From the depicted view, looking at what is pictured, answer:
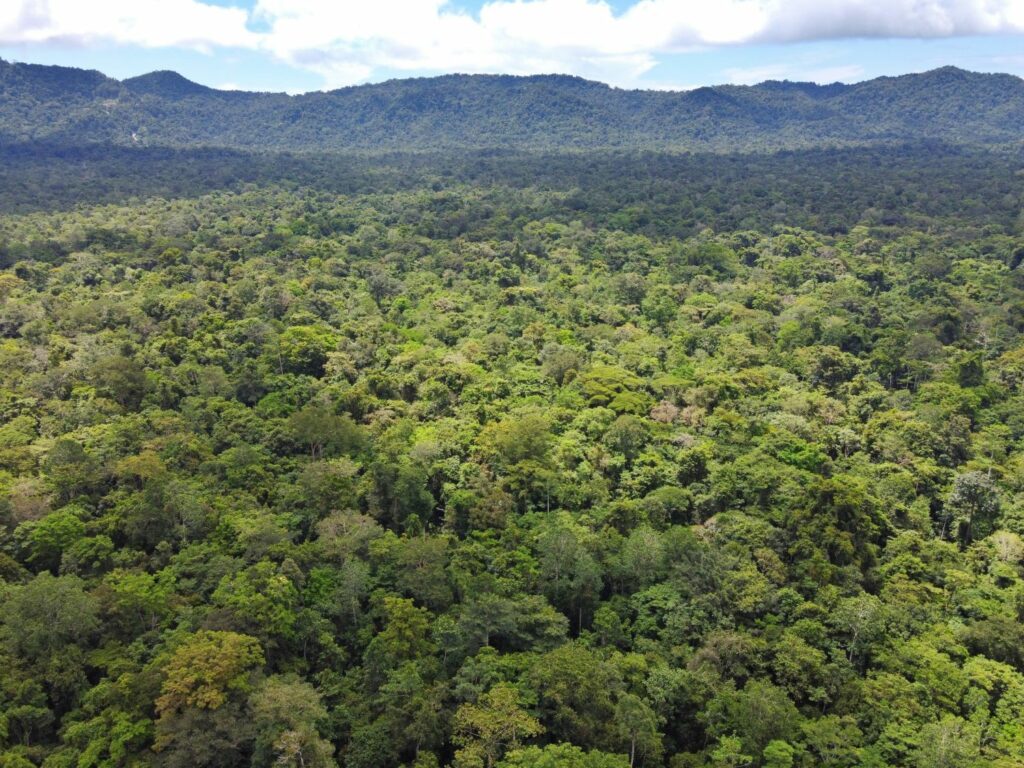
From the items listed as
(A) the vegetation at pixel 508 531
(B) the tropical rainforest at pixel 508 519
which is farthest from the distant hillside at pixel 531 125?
(A) the vegetation at pixel 508 531

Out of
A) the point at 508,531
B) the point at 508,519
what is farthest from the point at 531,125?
the point at 508,531

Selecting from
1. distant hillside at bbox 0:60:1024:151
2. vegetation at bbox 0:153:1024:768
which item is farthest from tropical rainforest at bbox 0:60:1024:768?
distant hillside at bbox 0:60:1024:151

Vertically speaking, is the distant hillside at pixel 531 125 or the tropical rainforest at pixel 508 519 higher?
the distant hillside at pixel 531 125

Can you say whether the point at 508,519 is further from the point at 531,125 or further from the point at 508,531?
the point at 531,125

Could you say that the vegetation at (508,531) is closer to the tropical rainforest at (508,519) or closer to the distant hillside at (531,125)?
the tropical rainforest at (508,519)

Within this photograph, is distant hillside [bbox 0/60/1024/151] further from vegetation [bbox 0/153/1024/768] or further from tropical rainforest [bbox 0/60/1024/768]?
vegetation [bbox 0/153/1024/768]

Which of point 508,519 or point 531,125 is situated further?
point 531,125

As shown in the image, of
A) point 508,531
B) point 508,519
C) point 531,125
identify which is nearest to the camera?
point 508,531

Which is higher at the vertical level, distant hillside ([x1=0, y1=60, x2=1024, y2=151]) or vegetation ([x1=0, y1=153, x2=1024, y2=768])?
distant hillside ([x1=0, y1=60, x2=1024, y2=151])

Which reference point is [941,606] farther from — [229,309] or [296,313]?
[229,309]
